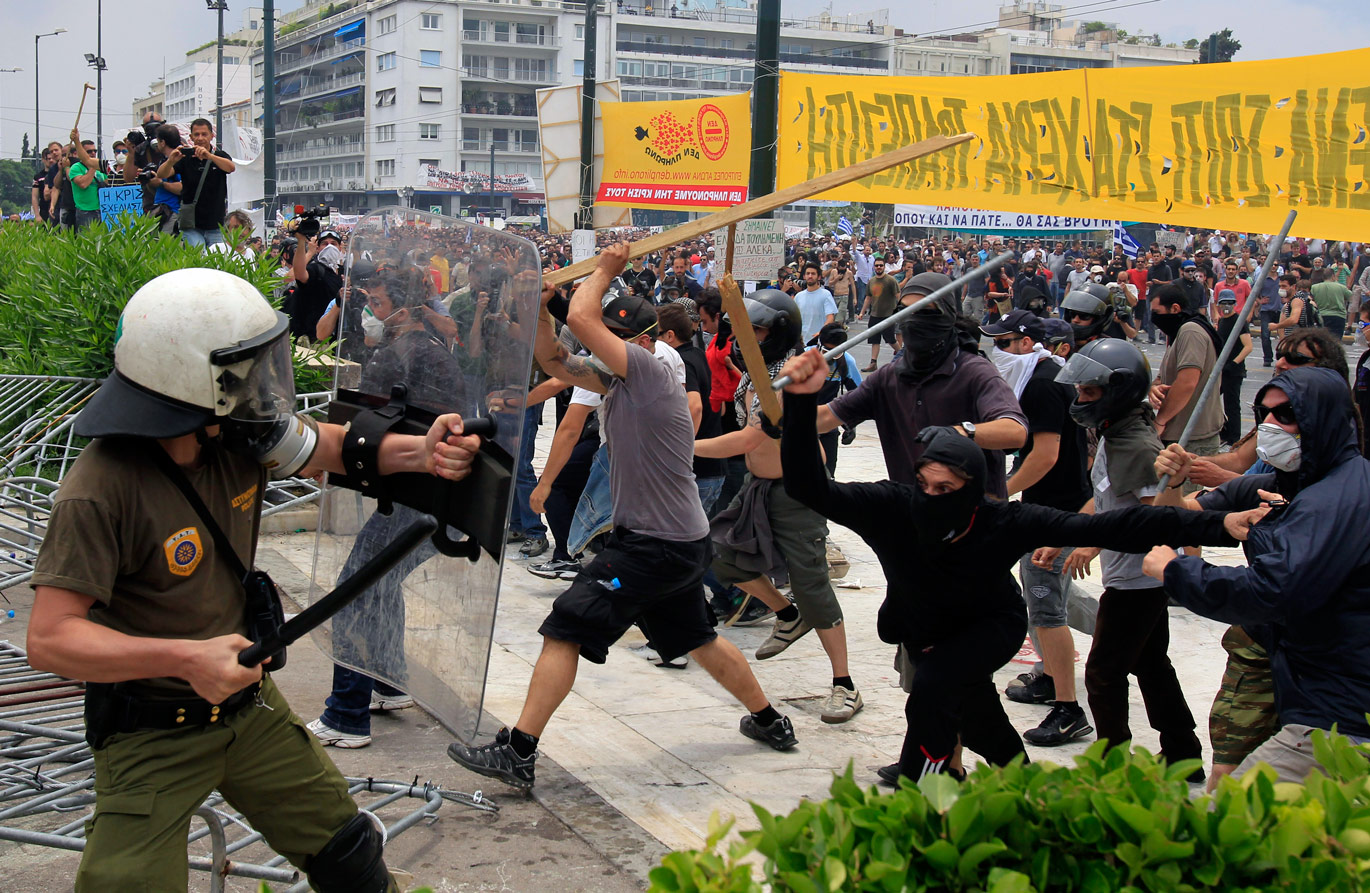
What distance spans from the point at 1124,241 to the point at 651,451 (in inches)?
986

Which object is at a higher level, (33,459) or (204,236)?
(204,236)

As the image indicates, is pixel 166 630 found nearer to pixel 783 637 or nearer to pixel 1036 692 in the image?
pixel 783 637

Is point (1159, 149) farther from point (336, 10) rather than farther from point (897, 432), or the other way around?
point (336, 10)

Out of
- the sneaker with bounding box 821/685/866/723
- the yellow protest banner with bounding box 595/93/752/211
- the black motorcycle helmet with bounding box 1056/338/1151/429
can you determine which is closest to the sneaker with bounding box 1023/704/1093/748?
the sneaker with bounding box 821/685/866/723

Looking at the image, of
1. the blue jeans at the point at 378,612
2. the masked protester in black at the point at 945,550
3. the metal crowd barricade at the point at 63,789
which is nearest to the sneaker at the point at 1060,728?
the masked protester in black at the point at 945,550

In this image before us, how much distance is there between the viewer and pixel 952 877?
6.11 ft

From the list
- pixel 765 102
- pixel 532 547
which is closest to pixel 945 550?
pixel 532 547

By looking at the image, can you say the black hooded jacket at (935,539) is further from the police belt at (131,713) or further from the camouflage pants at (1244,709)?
the police belt at (131,713)

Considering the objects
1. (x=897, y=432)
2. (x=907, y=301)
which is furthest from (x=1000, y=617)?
(x=907, y=301)

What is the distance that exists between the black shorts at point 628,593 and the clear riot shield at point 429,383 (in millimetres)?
1229

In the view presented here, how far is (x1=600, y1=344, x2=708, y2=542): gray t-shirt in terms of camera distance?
15.2ft

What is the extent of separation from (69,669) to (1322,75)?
20.7 ft

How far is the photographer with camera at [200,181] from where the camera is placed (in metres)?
10.8

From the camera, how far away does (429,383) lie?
3227mm
